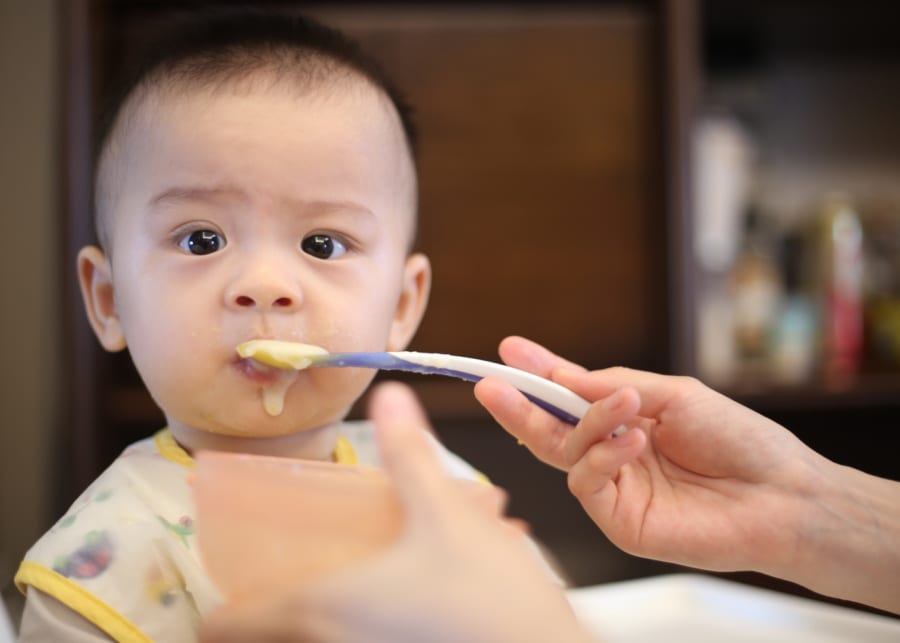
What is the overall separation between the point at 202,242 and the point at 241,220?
0.10 ft

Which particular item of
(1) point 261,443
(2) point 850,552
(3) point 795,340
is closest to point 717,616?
(2) point 850,552

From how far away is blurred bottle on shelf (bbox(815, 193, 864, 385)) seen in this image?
4.51ft

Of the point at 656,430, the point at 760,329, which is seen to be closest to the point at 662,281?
the point at 760,329

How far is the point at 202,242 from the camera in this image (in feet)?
1.66

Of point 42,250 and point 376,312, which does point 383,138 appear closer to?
point 376,312

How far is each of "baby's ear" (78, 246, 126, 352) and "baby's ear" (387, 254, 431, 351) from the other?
0.19 metres

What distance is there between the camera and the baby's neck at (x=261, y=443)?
0.53m

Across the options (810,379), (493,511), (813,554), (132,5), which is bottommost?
(810,379)

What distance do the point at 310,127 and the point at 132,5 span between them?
31.1 inches

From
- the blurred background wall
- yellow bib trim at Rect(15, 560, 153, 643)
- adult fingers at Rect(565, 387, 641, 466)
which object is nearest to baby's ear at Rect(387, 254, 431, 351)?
adult fingers at Rect(565, 387, 641, 466)

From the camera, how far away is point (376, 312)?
558 millimetres

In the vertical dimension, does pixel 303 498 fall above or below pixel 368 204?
below

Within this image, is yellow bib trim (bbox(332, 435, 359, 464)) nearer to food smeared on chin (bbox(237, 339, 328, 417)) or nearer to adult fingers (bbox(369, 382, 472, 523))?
food smeared on chin (bbox(237, 339, 328, 417))

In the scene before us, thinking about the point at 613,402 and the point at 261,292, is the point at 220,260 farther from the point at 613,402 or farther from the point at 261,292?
the point at 613,402
